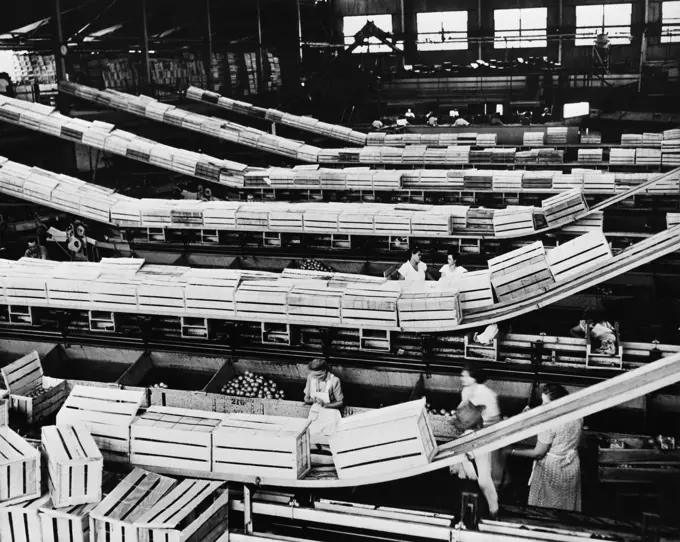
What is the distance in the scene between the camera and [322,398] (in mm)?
7184

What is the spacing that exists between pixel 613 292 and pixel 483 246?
84.0 inches

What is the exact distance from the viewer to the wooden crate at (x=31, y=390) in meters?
6.36

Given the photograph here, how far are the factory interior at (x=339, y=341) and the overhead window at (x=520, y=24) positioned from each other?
11239 mm

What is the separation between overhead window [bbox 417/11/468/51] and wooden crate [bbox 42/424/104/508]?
28811 millimetres

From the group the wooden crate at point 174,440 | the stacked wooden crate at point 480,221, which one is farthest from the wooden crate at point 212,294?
the stacked wooden crate at point 480,221

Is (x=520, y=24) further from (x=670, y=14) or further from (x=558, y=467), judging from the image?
(x=558, y=467)

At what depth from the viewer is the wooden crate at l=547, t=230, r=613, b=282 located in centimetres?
797

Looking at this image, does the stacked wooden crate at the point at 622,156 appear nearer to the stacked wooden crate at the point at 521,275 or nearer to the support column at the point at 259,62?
the stacked wooden crate at the point at 521,275

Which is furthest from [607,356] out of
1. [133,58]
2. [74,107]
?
[133,58]

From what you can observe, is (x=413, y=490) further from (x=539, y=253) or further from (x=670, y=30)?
(x=670, y=30)

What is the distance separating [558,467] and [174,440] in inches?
109

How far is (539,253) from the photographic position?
8391 millimetres

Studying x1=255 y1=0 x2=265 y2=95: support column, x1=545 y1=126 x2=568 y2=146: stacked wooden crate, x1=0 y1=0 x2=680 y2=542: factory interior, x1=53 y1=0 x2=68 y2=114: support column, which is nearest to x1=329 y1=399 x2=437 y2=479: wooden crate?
Answer: x1=0 y1=0 x2=680 y2=542: factory interior

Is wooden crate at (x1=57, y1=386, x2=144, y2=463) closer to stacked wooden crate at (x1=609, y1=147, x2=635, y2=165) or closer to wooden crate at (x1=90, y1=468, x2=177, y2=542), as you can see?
wooden crate at (x1=90, y1=468, x2=177, y2=542)
